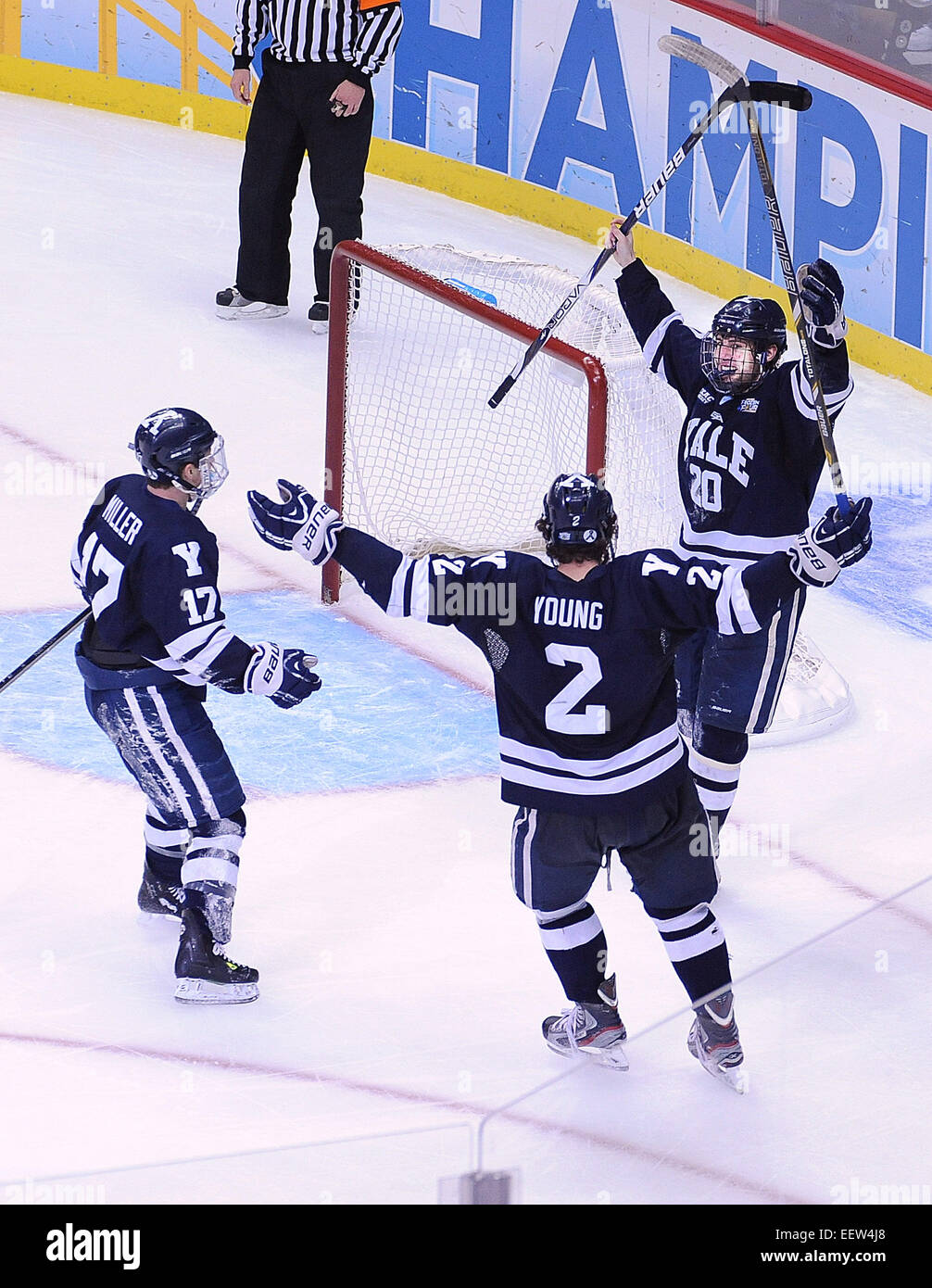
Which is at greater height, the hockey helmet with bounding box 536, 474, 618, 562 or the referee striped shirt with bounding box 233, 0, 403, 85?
the hockey helmet with bounding box 536, 474, 618, 562

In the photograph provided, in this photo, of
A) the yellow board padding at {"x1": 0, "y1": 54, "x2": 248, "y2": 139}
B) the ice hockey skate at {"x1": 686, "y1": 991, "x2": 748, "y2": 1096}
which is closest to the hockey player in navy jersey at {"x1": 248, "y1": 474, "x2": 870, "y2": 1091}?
the ice hockey skate at {"x1": 686, "y1": 991, "x2": 748, "y2": 1096}

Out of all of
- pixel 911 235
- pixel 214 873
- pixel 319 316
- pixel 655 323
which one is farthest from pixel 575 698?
pixel 319 316

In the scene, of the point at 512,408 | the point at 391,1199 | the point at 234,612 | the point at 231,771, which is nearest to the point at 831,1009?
the point at 391,1199

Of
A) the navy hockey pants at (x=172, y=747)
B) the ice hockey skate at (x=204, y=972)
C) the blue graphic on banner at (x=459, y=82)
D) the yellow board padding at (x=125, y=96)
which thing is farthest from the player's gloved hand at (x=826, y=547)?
the yellow board padding at (x=125, y=96)

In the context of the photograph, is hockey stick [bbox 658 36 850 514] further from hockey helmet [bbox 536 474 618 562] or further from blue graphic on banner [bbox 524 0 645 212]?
blue graphic on banner [bbox 524 0 645 212]

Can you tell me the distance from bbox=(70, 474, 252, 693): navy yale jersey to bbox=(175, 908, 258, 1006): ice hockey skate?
17.8 inches

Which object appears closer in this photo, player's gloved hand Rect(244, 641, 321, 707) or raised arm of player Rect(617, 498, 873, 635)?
raised arm of player Rect(617, 498, 873, 635)

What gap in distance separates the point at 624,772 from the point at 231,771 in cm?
84

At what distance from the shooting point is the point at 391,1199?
7.67 ft

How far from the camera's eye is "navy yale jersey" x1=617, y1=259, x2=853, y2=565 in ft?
12.2

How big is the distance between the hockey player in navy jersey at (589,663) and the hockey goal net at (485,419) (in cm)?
159

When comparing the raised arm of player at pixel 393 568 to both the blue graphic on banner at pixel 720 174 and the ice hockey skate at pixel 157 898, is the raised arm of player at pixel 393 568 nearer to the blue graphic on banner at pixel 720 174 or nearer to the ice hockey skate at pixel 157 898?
the ice hockey skate at pixel 157 898
